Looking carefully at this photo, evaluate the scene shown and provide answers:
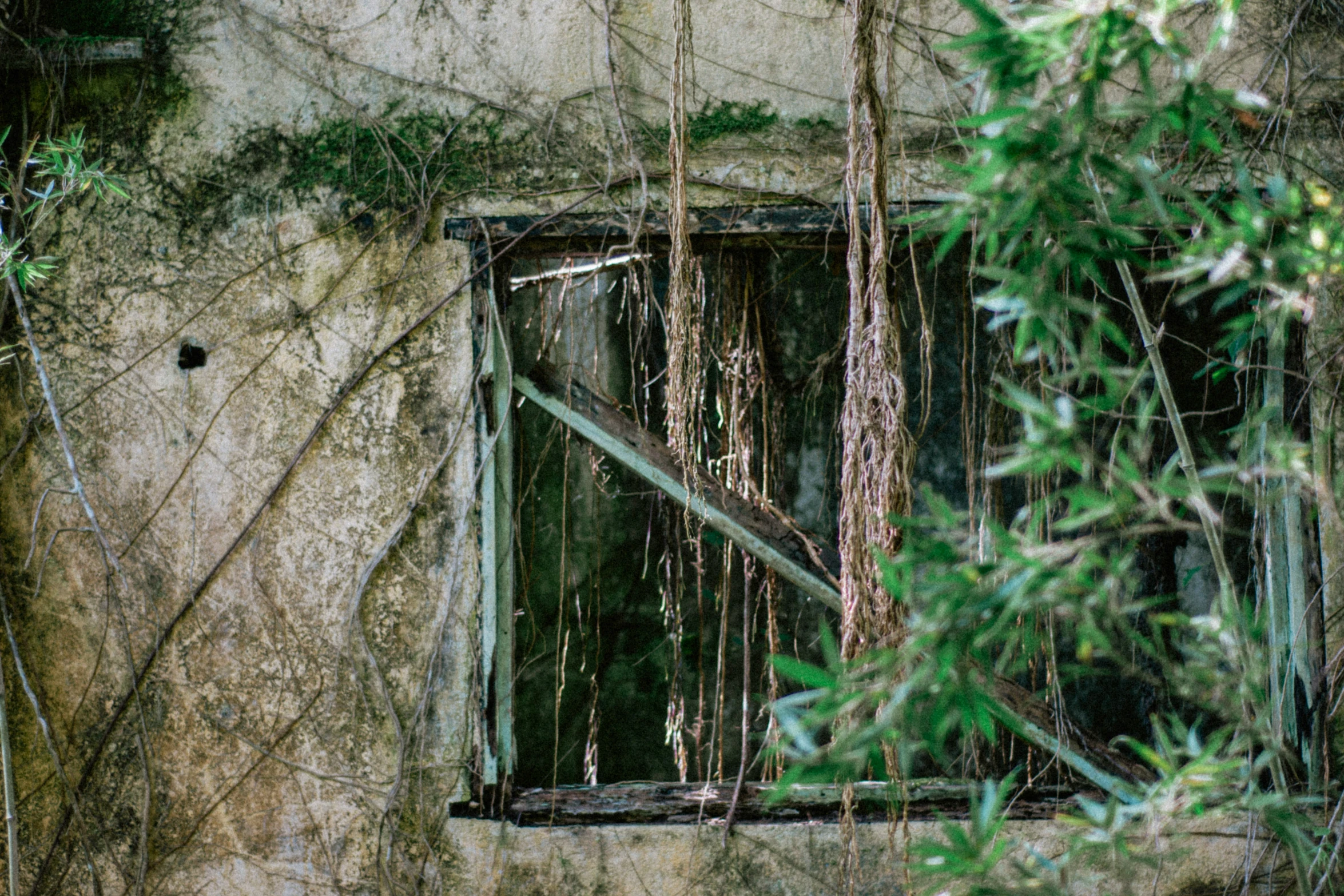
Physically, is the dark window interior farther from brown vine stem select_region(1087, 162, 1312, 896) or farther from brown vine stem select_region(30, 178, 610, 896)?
brown vine stem select_region(1087, 162, 1312, 896)

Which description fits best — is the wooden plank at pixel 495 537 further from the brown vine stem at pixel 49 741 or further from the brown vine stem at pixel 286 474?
the brown vine stem at pixel 49 741

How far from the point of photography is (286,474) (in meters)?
2.88

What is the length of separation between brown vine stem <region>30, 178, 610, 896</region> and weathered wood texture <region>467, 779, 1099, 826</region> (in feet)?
3.00

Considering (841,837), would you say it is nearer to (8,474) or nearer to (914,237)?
(914,237)

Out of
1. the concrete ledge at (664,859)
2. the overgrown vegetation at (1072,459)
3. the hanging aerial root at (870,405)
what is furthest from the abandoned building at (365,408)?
the overgrown vegetation at (1072,459)

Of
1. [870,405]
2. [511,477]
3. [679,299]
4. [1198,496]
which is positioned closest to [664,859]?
[511,477]

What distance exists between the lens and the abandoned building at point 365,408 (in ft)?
9.25

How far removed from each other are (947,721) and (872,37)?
158 cm

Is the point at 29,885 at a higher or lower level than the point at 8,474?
lower

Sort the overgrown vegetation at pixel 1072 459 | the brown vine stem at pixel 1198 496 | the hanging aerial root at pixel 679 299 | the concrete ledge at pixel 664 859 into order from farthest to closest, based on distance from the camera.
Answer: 1. the concrete ledge at pixel 664 859
2. the hanging aerial root at pixel 679 299
3. the brown vine stem at pixel 1198 496
4. the overgrown vegetation at pixel 1072 459

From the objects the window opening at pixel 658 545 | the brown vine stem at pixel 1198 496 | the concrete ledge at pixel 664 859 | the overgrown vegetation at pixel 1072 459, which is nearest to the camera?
the overgrown vegetation at pixel 1072 459

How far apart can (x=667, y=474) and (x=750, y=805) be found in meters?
0.92

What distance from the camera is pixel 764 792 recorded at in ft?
9.31

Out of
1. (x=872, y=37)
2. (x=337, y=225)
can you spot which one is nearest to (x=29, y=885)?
(x=337, y=225)
